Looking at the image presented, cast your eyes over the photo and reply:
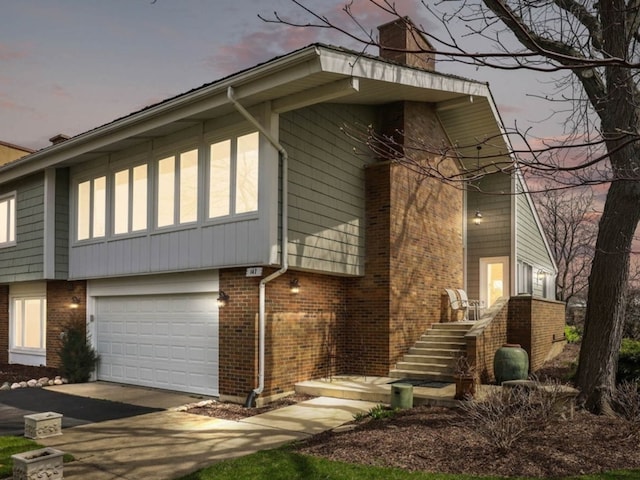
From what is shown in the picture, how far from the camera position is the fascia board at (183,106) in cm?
852

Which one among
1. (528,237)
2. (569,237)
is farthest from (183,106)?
(569,237)

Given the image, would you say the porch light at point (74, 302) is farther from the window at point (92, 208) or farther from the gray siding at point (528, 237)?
the gray siding at point (528, 237)

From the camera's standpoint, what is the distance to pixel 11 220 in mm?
14938

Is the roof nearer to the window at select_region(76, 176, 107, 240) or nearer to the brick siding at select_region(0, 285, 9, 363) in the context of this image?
the window at select_region(76, 176, 107, 240)

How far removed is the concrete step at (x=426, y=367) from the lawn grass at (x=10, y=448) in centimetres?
709

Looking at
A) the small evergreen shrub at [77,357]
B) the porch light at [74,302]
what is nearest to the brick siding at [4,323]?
the porch light at [74,302]

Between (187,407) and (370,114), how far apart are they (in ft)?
24.7

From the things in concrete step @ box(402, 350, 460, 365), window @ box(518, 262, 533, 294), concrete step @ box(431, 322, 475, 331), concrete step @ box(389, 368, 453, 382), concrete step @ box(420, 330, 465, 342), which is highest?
window @ box(518, 262, 533, 294)

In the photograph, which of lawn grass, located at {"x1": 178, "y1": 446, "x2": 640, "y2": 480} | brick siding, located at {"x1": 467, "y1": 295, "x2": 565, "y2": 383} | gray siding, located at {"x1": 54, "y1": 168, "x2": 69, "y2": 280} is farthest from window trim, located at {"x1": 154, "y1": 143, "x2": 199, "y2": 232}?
brick siding, located at {"x1": 467, "y1": 295, "x2": 565, "y2": 383}

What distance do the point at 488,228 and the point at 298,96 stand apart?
9.37 metres

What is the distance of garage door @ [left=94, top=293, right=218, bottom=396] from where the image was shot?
10.9 metres

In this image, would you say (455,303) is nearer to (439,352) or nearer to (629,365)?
(439,352)

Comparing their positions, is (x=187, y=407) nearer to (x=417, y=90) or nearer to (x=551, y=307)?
(x=417, y=90)

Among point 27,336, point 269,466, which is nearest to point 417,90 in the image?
point 269,466
